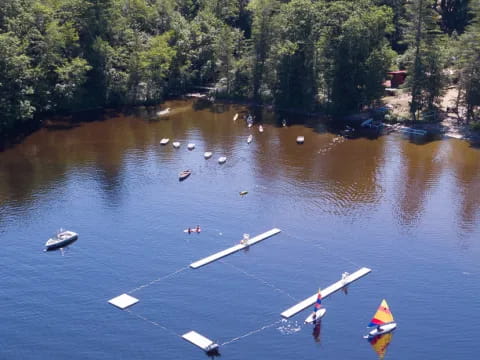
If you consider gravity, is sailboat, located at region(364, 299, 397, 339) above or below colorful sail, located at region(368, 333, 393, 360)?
above

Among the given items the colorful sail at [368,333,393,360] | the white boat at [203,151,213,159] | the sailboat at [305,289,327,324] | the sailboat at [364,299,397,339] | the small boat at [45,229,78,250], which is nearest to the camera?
the colorful sail at [368,333,393,360]

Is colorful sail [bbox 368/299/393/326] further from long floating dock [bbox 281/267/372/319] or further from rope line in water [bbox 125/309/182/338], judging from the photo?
rope line in water [bbox 125/309/182/338]

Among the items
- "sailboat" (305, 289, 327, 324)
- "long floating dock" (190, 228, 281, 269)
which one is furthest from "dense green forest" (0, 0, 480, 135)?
"sailboat" (305, 289, 327, 324)

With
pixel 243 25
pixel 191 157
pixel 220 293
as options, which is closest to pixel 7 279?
pixel 220 293

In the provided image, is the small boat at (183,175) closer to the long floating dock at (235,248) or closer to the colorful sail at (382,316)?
the long floating dock at (235,248)

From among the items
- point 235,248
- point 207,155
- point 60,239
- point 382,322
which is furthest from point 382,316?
point 207,155
